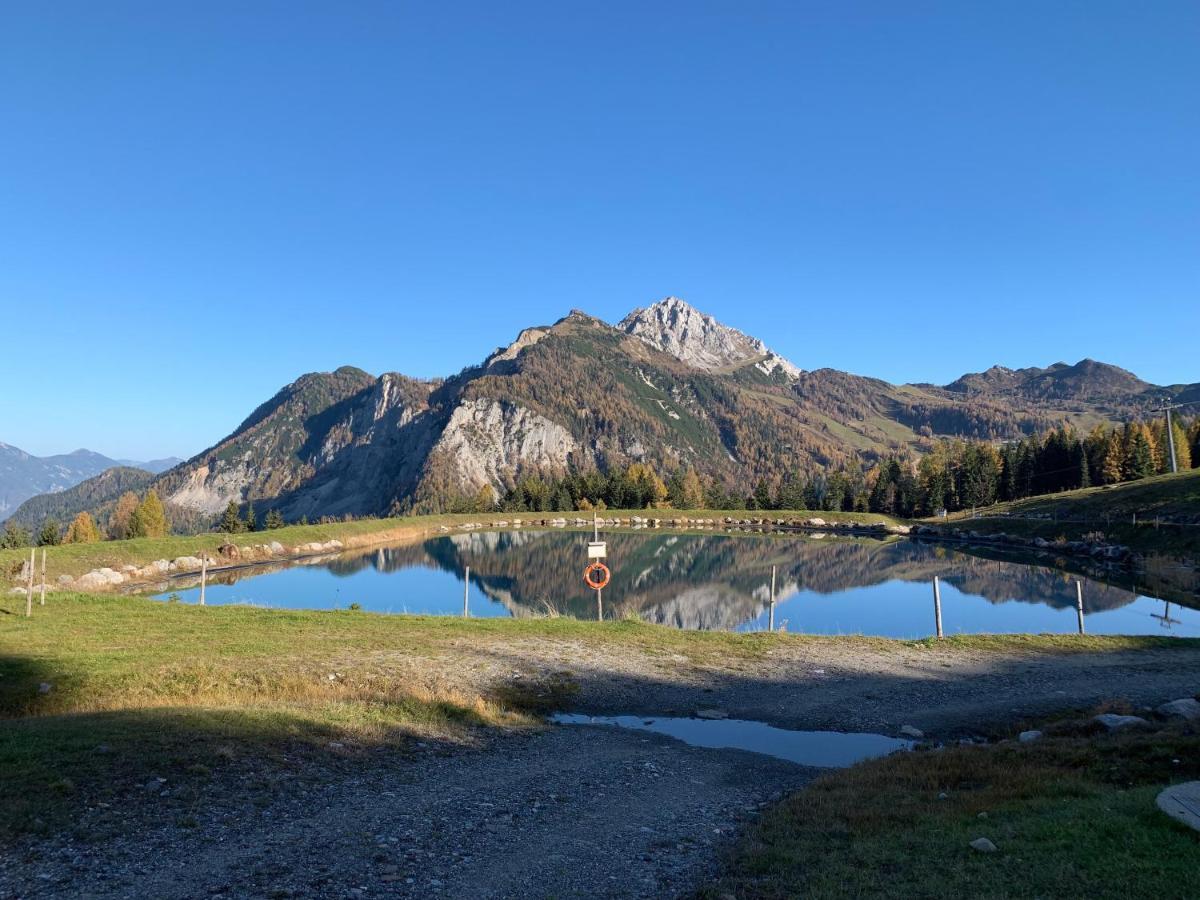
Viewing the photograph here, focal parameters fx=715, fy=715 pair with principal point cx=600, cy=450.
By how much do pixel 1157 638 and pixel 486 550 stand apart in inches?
2613

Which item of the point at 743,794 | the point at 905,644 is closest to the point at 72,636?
the point at 743,794

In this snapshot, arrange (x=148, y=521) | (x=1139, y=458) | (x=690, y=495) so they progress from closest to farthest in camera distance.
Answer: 1. (x=148, y=521)
2. (x=1139, y=458)
3. (x=690, y=495)

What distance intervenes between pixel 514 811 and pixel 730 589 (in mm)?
46349

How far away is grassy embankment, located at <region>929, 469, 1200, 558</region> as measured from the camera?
6141 cm

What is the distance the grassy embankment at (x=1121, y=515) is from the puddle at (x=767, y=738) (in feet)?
178

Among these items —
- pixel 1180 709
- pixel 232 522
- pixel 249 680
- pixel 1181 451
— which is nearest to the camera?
pixel 1180 709

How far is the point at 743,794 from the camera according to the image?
13.2 m

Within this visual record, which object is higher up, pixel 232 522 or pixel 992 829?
pixel 232 522

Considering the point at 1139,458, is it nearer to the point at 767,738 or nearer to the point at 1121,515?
the point at 1121,515

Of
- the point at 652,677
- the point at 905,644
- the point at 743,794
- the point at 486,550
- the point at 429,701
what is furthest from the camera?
the point at 486,550

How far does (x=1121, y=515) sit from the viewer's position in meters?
72.9

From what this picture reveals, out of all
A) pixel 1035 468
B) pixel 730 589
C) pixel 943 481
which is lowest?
pixel 730 589

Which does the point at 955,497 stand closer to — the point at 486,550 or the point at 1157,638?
the point at 486,550

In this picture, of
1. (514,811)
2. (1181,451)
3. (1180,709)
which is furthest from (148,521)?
(1181,451)
